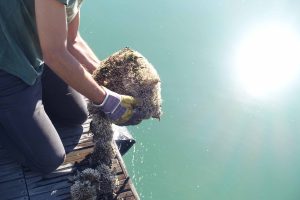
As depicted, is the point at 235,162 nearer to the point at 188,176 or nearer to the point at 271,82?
the point at 188,176

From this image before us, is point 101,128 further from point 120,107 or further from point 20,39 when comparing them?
point 20,39

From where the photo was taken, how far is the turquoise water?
4008mm

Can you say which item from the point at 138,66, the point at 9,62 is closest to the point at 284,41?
the point at 138,66

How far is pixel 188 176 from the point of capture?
13.0ft

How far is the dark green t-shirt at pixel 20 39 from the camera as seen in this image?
2029mm

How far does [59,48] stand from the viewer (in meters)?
2.03

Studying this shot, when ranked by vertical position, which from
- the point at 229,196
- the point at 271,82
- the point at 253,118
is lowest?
the point at 229,196

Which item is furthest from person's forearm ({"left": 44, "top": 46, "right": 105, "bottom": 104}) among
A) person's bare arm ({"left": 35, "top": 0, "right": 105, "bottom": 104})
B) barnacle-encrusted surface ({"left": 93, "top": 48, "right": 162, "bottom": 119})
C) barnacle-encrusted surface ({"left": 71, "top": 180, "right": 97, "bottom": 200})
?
barnacle-encrusted surface ({"left": 71, "top": 180, "right": 97, "bottom": 200})

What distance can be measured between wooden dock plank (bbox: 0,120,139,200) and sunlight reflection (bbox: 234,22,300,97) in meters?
2.70

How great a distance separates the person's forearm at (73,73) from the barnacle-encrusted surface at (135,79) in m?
0.15

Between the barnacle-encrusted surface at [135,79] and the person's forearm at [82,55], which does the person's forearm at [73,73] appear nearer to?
the barnacle-encrusted surface at [135,79]

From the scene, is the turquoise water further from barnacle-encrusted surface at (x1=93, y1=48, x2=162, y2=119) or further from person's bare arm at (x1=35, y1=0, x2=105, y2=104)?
person's bare arm at (x1=35, y1=0, x2=105, y2=104)

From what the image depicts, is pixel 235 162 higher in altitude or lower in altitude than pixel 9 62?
lower

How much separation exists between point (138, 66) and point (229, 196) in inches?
81.7
